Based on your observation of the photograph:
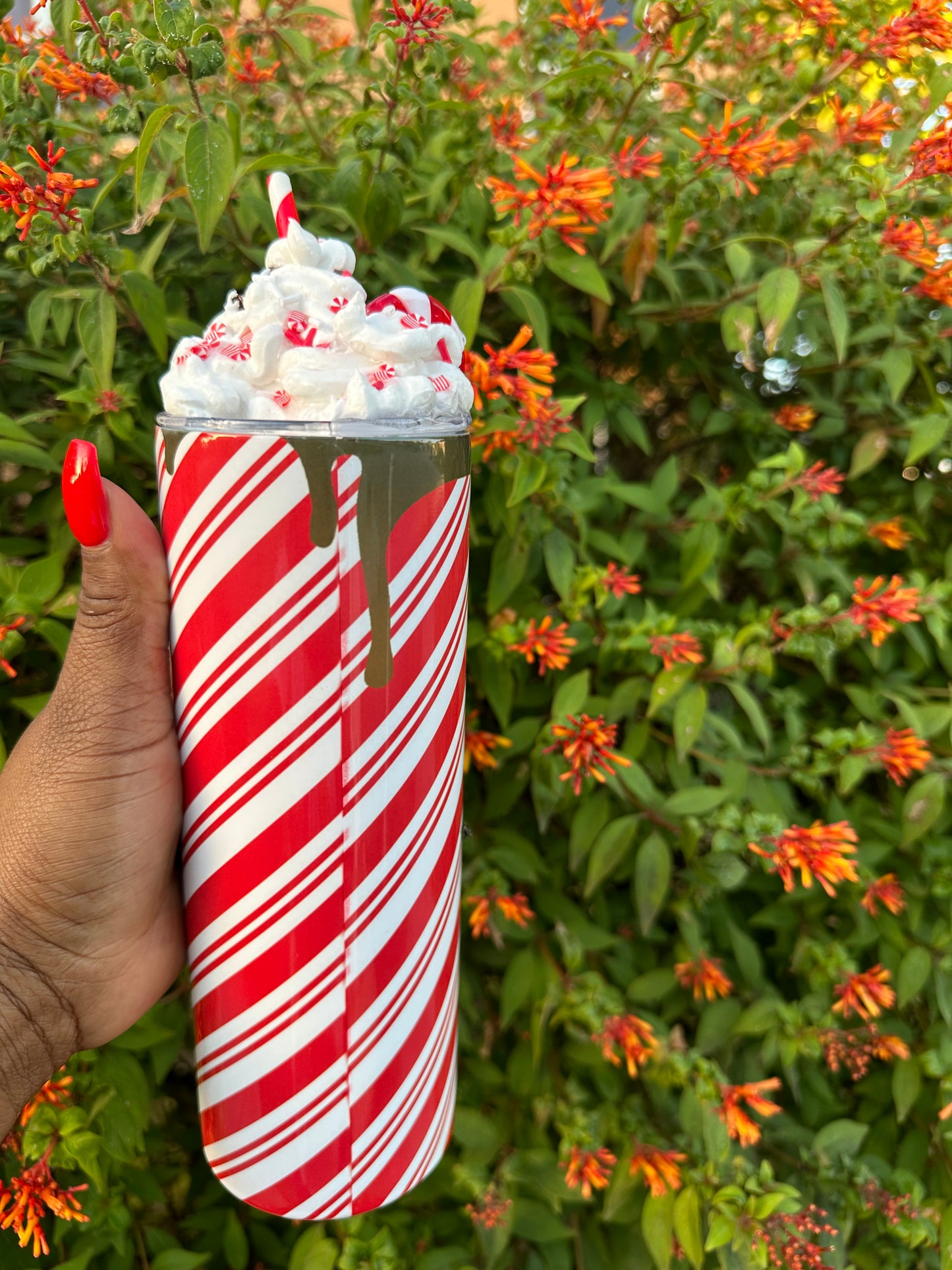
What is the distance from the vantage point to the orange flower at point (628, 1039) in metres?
0.81

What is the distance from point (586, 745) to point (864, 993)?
0.43 m

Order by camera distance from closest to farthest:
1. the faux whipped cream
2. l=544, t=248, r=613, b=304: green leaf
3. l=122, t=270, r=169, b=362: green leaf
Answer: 1. the faux whipped cream
2. l=122, t=270, r=169, b=362: green leaf
3. l=544, t=248, r=613, b=304: green leaf

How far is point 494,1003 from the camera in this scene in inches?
39.1

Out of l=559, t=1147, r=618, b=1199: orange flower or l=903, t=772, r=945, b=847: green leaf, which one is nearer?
l=559, t=1147, r=618, b=1199: orange flower

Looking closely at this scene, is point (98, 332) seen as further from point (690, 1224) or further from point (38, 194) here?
point (690, 1224)

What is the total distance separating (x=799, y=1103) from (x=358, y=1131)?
0.62 meters

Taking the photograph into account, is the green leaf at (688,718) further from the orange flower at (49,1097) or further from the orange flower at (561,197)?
the orange flower at (49,1097)

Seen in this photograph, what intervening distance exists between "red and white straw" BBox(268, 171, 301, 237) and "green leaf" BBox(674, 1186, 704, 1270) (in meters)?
0.96

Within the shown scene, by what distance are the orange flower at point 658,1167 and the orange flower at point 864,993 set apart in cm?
23

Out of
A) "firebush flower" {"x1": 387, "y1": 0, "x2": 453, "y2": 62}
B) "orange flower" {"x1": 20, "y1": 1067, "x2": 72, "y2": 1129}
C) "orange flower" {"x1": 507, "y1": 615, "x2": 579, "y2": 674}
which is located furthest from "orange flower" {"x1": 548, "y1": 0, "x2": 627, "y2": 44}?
"orange flower" {"x1": 20, "y1": 1067, "x2": 72, "y2": 1129}

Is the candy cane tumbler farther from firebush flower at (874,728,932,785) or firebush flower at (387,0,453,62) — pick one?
firebush flower at (874,728,932,785)

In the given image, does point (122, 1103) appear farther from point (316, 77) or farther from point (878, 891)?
point (316, 77)

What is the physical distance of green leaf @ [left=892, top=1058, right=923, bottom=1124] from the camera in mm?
956

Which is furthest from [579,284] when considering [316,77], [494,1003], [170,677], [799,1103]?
[799,1103]
